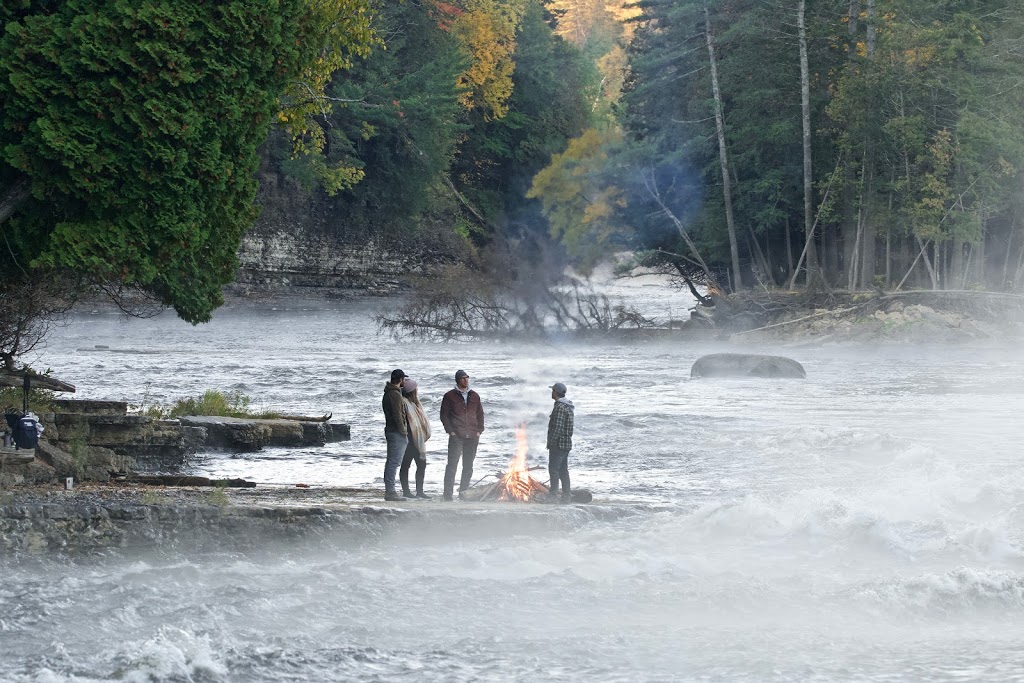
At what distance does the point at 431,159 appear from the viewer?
7250 cm

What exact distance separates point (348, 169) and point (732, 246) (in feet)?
63.9

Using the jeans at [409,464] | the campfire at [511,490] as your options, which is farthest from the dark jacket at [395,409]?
the campfire at [511,490]

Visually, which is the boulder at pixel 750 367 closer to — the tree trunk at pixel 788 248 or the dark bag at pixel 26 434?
the tree trunk at pixel 788 248

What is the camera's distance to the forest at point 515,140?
1606 centimetres

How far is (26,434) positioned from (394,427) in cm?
432

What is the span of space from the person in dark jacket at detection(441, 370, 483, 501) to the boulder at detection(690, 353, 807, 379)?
2232 cm

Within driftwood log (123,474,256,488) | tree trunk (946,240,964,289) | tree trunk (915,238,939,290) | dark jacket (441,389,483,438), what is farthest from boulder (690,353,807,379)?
driftwood log (123,474,256,488)

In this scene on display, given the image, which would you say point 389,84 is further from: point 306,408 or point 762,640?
point 762,640

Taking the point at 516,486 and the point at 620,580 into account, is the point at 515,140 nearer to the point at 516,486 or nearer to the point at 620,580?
the point at 516,486

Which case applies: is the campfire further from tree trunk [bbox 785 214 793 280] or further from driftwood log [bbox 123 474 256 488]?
tree trunk [bbox 785 214 793 280]

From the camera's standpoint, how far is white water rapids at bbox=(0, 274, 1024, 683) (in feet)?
37.7

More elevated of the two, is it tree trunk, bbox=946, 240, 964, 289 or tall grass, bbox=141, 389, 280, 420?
tree trunk, bbox=946, 240, 964, 289

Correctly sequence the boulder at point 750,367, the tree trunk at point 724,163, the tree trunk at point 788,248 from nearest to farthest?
the boulder at point 750,367 → the tree trunk at point 788,248 → the tree trunk at point 724,163

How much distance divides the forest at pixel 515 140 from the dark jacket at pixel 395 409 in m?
2.98
